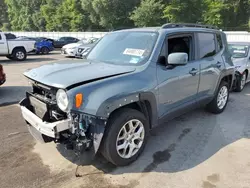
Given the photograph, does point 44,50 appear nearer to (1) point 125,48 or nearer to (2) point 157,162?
(1) point 125,48

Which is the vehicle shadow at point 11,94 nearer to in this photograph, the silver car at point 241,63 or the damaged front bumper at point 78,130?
the damaged front bumper at point 78,130

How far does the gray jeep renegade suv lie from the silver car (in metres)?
3.01

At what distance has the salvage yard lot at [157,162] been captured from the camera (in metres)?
3.12

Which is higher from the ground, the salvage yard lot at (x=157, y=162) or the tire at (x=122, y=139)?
the tire at (x=122, y=139)

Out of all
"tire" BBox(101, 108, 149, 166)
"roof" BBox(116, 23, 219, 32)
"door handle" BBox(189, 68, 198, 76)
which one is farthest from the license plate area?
"door handle" BBox(189, 68, 198, 76)

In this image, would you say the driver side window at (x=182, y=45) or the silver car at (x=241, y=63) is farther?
the silver car at (x=241, y=63)

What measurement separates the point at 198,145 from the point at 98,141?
1.85 metres

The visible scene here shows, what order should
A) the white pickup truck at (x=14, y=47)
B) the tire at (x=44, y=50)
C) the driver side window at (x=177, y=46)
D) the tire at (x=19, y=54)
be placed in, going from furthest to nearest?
1. the tire at (x=44, y=50)
2. the tire at (x=19, y=54)
3. the white pickup truck at (x=14, y=47)
4. the driver side window at (x=177, y=46)

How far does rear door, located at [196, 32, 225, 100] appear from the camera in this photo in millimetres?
4586

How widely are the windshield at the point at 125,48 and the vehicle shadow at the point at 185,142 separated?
1413 mm

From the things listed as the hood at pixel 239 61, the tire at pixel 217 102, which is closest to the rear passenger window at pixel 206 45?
the tire at pixel 217 102

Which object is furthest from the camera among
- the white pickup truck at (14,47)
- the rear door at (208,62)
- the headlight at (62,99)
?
the white pickup truck at (14,47)

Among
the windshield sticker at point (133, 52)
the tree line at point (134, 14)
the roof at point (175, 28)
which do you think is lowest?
the windshield sticker at point (133, 52)

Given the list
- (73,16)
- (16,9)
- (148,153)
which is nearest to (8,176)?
(148,153)
